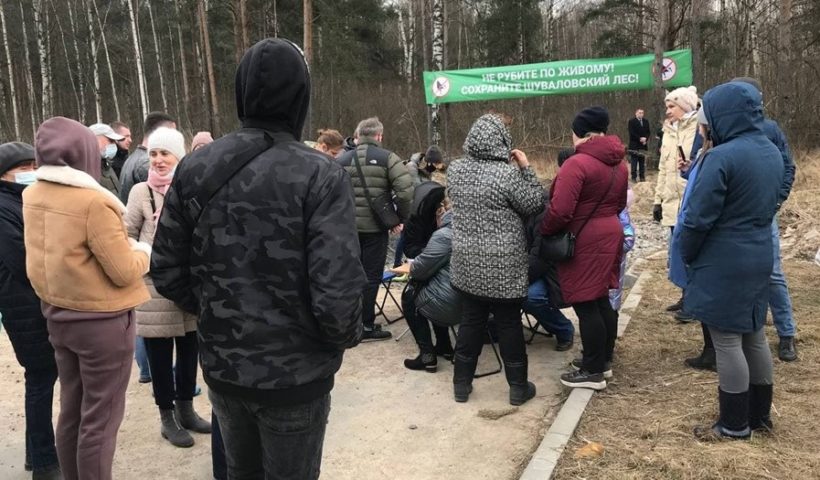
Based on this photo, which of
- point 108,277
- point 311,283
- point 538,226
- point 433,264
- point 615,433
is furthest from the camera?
point 433,264

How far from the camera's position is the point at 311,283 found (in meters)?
1.90

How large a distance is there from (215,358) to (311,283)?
0.43 metres

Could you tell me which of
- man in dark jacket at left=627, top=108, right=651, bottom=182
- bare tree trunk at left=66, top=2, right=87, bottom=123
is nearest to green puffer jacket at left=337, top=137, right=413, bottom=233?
man in dark jacket at left=627, top=108, right=651, bottom=182

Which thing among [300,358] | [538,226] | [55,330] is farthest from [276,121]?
[538,226]

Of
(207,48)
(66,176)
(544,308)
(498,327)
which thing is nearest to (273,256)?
(66,176)

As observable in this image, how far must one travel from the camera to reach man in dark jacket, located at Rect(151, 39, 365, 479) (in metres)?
1.87

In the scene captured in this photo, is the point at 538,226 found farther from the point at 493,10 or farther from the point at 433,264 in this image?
the point at 493,10

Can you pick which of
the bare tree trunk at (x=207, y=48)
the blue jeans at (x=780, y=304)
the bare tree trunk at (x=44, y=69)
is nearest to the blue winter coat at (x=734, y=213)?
the blue jeans at (x=780, y=304)

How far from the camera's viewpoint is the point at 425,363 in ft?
16.3

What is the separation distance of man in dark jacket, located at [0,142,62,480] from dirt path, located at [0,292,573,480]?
635 millimetres

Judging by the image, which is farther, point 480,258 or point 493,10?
point 493,10

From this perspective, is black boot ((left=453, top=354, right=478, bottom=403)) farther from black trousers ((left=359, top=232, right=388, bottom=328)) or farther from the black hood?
the black hood

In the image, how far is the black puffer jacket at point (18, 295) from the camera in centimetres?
301

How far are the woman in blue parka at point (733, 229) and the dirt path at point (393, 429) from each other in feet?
3.94
